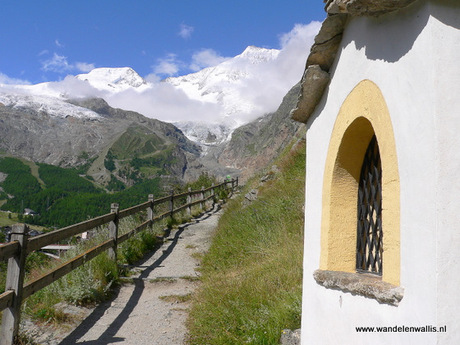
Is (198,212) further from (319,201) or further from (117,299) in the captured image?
(319,201)

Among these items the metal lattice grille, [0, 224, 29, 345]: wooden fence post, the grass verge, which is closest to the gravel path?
the grass verge

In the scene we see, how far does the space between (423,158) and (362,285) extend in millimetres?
965

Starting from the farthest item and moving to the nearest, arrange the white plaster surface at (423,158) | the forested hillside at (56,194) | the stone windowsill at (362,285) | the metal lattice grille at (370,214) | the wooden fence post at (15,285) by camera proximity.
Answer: the forested hillside at (56,194) < the wooden fence post at (15,285) < the metal lattice grille at (370,214) < the stone windowsill at (362,285) < the white plaster surface at (423,158)

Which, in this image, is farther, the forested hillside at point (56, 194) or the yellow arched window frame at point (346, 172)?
the forested hillside at point (56, 194)

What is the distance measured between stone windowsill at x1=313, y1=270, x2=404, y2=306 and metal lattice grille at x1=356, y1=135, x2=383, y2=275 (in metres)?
0.20

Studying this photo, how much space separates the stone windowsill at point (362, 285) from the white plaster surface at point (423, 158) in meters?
0.05

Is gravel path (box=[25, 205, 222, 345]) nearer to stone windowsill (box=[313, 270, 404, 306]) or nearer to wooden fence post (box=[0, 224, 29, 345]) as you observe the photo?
wooden fence post (box=[0, 224, 29, 345])

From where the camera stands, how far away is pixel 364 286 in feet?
8.39

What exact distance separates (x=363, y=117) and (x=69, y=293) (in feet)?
15.4

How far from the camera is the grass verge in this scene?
4.12 meters

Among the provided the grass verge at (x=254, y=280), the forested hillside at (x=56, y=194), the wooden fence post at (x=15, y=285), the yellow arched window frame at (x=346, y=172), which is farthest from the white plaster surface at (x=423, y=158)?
the forested hillside at (x=56, y=194)

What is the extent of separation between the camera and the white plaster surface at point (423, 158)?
1.94 metres

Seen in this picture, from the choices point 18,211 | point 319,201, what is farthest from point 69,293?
point 18,211

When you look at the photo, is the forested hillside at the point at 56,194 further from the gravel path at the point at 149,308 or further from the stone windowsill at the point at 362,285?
the stone windowsill at the point at 362,285
